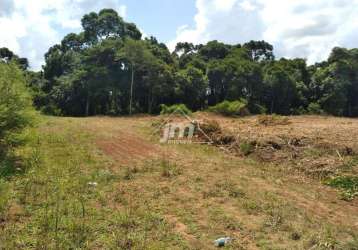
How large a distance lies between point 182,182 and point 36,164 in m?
3.20

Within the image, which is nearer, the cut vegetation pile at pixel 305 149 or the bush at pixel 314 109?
the cut vegetation pile at pixel 305 149

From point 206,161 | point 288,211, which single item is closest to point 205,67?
point 206,161

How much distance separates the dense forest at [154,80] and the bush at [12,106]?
51.7 ft

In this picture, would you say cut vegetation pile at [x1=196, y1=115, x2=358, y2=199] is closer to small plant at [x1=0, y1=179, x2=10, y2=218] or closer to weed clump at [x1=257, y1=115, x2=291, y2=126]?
weed clump at [x1=257, y1=115, x2=291, y2=126]

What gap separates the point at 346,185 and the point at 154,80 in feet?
62.7

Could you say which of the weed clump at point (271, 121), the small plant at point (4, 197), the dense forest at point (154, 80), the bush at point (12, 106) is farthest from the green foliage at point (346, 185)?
the dense forest at point (154, 80)

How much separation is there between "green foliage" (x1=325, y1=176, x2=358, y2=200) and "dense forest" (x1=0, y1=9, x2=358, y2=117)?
18139mm

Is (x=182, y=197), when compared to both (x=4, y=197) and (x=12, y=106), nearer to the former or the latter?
(x=4, y=197)

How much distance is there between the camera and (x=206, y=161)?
10375 millimetres

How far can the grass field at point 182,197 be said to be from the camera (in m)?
5.25

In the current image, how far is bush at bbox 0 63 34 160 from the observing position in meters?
8.67

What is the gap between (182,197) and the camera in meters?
7.06

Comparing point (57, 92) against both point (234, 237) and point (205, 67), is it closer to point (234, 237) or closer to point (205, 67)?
point (205, 67)

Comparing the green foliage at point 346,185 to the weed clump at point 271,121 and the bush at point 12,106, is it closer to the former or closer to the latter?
the bush at point 12,106
